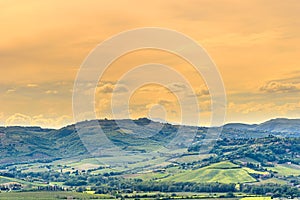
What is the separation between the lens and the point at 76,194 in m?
163

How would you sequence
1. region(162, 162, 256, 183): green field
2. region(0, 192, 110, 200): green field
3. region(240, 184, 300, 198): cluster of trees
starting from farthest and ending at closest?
region(162, 162, 256, 183): green field → region(240, 184, 300, 198): cluster of trees → region(0, 192, 110, 200): green field

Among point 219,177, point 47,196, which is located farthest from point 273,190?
point 47,196

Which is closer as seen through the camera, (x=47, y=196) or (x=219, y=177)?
(x=47, y=196)

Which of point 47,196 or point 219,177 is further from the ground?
point 219,177

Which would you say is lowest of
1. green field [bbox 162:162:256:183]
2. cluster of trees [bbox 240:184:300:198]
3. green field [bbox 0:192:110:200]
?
cluster of trees [bbox 240:184:300:198]

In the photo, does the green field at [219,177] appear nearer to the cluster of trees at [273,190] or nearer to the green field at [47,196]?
the cluster of trees at [273,190]

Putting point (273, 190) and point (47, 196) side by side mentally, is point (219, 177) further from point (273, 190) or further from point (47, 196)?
point (47, 196)

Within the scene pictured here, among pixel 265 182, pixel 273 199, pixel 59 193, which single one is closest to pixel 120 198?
pixel 59 193

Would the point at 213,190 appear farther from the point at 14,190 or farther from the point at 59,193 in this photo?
the point at 14,190

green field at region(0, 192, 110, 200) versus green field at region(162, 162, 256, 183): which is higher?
green field at region(162, 162, 256, 183)

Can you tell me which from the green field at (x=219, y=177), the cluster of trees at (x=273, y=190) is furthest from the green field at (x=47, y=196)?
the cluster of trees at (x=273, y=190)

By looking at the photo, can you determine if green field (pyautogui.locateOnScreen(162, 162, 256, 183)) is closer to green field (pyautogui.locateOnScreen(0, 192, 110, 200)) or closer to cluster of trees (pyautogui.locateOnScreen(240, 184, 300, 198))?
cluster of trees (pyautogui.locateOnScreen(240, 184, 300, 198))

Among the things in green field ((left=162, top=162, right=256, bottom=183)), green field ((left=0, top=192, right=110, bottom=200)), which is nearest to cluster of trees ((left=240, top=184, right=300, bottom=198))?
green field ((left=162, top=162, right=256, bottom=183))

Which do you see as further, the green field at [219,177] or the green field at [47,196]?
the green field at [219,177]
